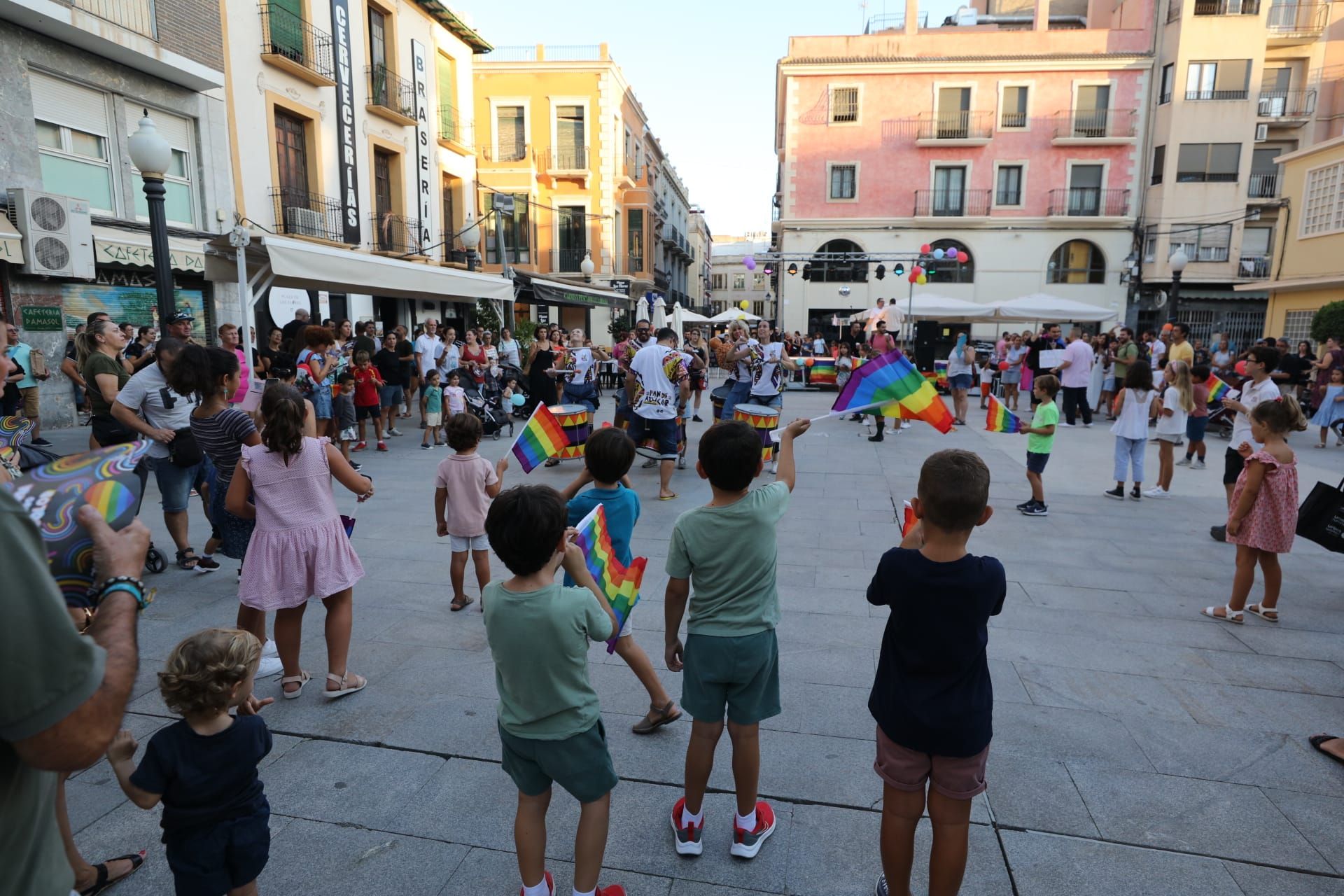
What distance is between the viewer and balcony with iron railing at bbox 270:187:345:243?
A: 14.4 m

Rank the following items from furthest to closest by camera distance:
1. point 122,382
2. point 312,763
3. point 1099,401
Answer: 1. point 1099,401
2. point 122,382
3. point 312,763

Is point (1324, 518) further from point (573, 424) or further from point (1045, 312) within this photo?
point (1045, 312)

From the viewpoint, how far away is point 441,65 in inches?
800

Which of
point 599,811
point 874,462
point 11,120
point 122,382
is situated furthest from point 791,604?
point 11,120

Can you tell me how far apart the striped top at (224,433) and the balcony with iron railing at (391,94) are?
15403mm

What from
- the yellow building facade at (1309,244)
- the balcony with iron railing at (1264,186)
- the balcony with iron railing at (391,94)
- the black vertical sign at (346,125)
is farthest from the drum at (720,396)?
the balcony with iron railing at (1264,186)

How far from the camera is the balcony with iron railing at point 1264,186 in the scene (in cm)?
2698

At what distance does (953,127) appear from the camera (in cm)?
2839

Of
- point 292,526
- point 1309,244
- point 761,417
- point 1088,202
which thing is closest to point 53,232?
point 761,417

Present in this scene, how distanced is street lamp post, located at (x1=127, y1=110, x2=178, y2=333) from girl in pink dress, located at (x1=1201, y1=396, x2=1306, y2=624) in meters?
7.89

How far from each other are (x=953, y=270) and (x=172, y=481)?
2853cm

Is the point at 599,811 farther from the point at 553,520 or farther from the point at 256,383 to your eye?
the point at 256,383

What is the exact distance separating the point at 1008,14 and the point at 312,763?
3834cm

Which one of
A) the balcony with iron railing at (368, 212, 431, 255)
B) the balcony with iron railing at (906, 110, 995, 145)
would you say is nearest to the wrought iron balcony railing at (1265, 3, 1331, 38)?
the balcony with iron railing at (906, 110, 995, 145)
